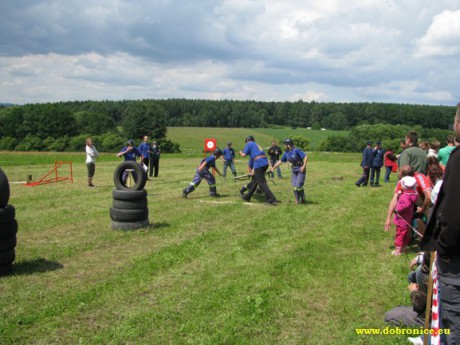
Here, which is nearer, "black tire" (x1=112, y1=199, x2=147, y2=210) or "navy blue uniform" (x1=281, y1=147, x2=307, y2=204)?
"black tire" (x1=112, y1=199, x2=147, y2=210)

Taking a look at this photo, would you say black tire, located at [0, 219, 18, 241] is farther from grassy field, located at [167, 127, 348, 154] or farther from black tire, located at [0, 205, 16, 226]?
grassy field, located at [167, 127, 348, 154]

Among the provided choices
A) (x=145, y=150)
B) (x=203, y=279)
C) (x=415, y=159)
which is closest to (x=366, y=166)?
(x=415, y=159)

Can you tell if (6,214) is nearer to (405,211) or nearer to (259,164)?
(405,211)

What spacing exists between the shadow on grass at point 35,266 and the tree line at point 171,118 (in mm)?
58248

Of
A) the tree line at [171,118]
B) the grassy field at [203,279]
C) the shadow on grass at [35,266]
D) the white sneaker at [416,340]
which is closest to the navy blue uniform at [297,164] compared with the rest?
the grassy field at [203,279]

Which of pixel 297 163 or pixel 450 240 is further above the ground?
pixel 450 240

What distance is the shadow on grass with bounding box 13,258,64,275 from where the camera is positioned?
677cm

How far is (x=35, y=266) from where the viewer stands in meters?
7.05

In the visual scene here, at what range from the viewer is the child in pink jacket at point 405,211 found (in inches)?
306

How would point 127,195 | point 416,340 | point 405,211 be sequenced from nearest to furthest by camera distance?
point 416,340 → point 405,211 → point 127,195

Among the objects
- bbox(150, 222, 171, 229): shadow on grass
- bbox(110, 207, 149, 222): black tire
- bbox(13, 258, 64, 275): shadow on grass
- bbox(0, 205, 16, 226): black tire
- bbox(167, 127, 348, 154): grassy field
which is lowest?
bbox(167, 127, 348, 154): grassy field

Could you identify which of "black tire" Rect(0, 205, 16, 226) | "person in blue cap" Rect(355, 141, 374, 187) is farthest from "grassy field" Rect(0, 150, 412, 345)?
"person in blue cap" Rect(355, 141, 374, 187)

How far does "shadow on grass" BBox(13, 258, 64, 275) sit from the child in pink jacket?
5.95 metres

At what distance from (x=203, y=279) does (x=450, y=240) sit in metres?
4.14
